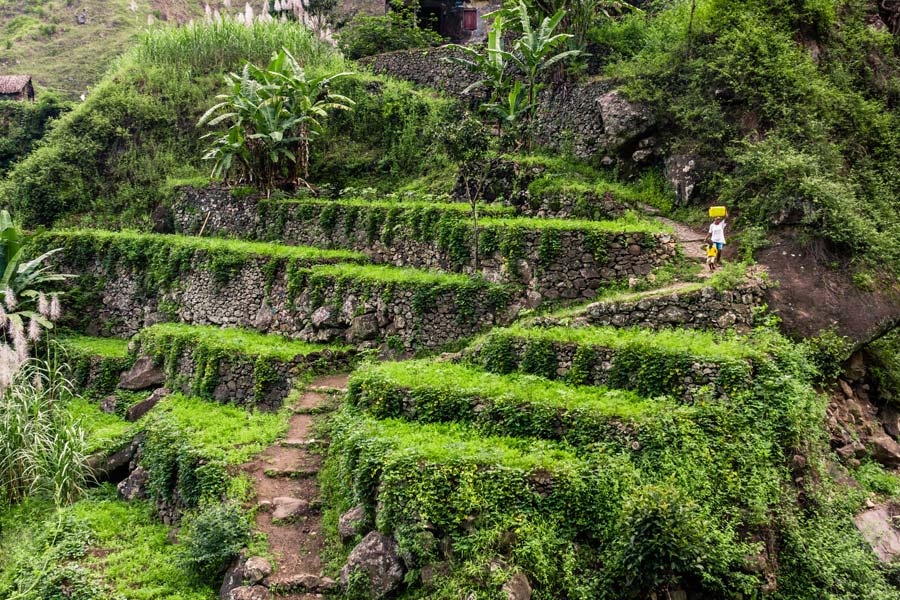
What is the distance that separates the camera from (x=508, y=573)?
9.20 m

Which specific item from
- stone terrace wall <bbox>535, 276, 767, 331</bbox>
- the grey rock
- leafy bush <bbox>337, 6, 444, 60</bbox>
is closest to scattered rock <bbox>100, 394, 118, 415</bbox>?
the grey rock

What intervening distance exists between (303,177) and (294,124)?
1769mm

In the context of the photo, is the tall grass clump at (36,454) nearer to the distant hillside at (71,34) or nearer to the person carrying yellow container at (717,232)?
the person carrying yellow container at (717,232)

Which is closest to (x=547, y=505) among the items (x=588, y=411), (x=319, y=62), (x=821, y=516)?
(x=588, y=411)

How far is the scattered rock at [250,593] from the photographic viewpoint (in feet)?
33.7

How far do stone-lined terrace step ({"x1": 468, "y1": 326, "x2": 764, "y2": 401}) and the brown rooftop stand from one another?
1241 inches

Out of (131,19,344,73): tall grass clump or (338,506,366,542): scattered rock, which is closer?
(338,506,366,542): scattered rock

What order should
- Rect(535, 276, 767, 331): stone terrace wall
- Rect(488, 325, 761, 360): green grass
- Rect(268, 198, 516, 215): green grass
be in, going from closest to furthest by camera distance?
Rect(488, 325, 761, 360): green grass
Rect(535, 276, 767, 331): stone terrace wall
Rect(268, 198, 516, 215): green grass

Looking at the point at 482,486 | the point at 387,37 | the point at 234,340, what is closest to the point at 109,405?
the point at 234,340

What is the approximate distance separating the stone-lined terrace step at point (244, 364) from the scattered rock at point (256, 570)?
529 centimetres

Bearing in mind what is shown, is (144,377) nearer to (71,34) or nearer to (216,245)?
(216,245)

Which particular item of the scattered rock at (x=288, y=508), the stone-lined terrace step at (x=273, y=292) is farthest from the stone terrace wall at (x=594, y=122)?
the scattered rock at (x=288, y=508)

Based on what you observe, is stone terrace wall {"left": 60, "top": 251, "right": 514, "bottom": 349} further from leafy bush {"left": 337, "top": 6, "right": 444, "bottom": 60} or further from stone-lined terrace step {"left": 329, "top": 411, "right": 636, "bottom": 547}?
leafy bush {"left": 337, "top": 6, "right": 444, "bottom": 60}

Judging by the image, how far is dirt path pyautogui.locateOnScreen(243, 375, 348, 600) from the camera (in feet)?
34.5
